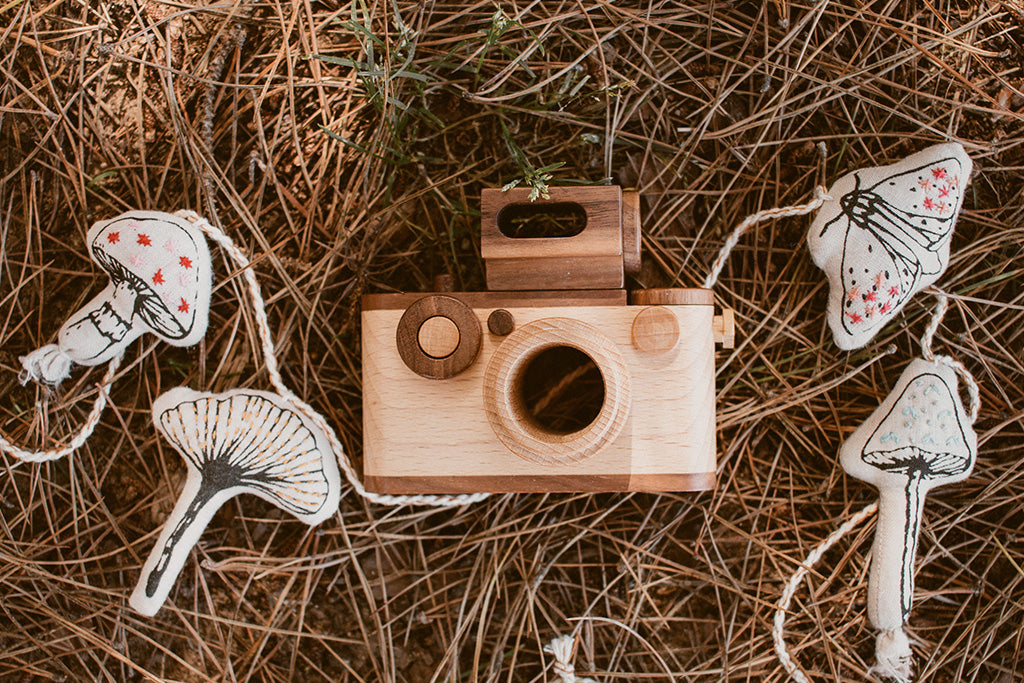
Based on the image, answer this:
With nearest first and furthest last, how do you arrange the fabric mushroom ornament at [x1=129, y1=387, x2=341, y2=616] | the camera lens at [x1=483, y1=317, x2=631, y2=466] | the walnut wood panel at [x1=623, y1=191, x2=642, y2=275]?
the camera lens at [x1=483, y1=317, x2=631, y2=466], the walnut wood panel at [x1=623, y1=191, x2=642, y2=275], the fabric mushroom ornament at [x1=129, y1=387, x2=341, y2=616]

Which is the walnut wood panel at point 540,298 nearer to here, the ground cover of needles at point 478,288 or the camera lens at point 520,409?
the camera lens at point 520,409

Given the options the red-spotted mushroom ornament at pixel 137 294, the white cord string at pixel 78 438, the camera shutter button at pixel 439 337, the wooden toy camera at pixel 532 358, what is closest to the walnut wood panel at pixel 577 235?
the wooden toy camera at pixel 532 358

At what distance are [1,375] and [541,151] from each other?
1196mm

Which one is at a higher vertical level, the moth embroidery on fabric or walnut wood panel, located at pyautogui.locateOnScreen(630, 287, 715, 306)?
walnut wood panel, located at pyautogui.locateOnScreen(630, 287, 715, 306)

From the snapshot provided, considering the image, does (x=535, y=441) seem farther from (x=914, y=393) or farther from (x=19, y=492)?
(x=19, y=492)

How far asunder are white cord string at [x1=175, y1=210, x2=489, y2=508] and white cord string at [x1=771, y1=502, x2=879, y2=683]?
615mm

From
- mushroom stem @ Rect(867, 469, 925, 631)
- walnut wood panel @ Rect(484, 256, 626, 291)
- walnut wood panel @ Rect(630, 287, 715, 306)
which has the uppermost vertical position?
walnut wood panel @ Rect(484, 256, 626, 291)

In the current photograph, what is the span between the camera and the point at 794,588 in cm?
141

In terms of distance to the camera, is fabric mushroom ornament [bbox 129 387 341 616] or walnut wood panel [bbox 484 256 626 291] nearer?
walnut wood panel [bbox 484 256 626 291]

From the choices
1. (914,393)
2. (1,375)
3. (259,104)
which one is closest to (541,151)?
(259,104)

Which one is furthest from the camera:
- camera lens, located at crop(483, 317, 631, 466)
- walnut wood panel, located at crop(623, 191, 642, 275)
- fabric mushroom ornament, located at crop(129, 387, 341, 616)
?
fabric mushroom ornament, located at crop(129, 387, 341, 616)

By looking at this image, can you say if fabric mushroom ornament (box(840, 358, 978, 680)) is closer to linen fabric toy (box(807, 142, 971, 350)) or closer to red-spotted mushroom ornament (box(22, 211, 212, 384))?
linen fabric toy (box(807, 142, 971, 350))

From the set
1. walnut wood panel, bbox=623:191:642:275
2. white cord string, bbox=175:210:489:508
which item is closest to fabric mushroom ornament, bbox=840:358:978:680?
walnut wood panel, bbox=623:191:642:275

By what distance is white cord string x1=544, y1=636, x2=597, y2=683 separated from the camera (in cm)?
138
